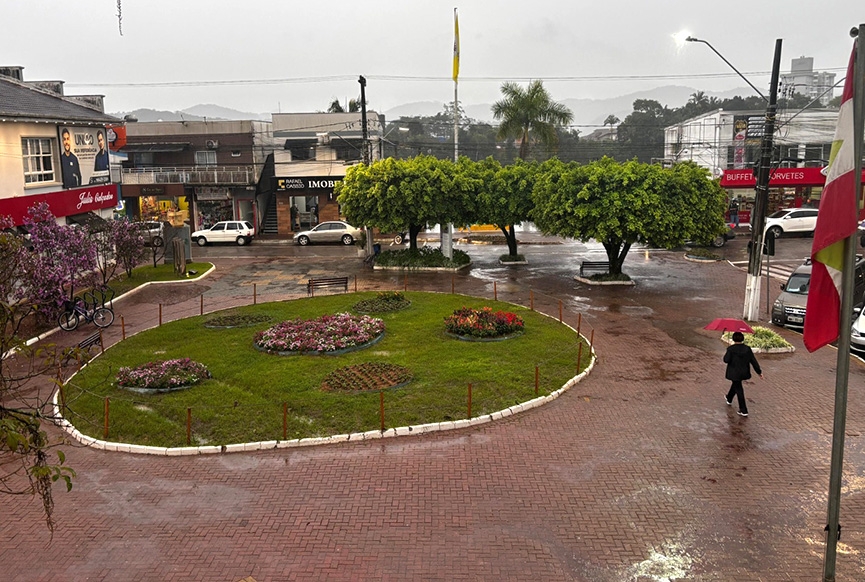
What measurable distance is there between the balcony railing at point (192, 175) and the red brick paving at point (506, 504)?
Result: 36.1m

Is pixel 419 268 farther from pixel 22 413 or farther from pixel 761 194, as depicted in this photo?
pixel 22 413

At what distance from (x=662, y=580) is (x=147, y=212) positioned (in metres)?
46.1

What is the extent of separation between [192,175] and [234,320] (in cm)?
2863

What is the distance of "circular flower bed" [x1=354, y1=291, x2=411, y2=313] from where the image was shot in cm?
2309

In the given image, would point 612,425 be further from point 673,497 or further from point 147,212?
point 147,212

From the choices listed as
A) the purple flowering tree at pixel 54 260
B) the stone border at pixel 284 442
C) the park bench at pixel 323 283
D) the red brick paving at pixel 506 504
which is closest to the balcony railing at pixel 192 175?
the park bench at pixel 323 283

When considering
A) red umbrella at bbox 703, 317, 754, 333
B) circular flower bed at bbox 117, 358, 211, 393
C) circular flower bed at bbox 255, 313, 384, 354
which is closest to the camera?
red umbrella at bbox 703, 317, 754, 333

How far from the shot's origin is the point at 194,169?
48031 millimetres

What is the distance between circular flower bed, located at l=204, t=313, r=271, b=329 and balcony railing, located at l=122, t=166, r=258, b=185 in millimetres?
26581

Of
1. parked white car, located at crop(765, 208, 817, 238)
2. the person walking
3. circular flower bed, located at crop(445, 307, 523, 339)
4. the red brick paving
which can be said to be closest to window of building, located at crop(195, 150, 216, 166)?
circular flower bed, located at crop(445, 307, 523, 339)

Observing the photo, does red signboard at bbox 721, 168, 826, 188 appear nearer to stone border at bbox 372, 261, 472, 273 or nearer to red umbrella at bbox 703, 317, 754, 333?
stone border at bbox 372, 261, 472, 273

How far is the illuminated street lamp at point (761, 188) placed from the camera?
20.3 metres

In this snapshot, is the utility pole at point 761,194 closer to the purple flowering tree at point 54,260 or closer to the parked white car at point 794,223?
the purple flowering tree at point 54,260

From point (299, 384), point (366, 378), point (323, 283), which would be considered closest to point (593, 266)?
point (323, 283)
